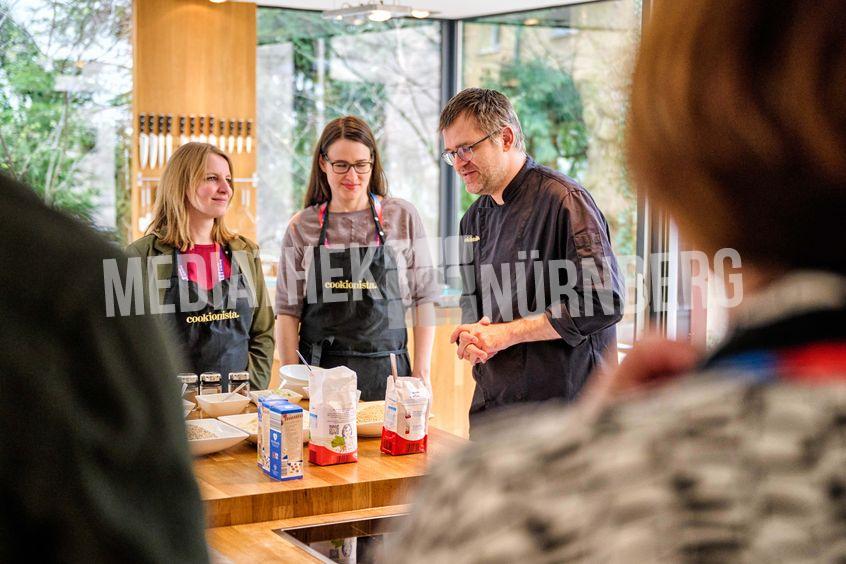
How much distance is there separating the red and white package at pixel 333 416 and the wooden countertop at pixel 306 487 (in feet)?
0.11

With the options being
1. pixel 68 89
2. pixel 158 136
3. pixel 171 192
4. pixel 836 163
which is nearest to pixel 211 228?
pixel 171 192

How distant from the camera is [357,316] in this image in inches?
151

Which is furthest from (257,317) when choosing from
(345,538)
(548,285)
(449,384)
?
(449,384)

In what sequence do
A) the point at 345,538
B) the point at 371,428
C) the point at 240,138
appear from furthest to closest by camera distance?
the point at 240,138, the point at 371,428, the point at 345,538

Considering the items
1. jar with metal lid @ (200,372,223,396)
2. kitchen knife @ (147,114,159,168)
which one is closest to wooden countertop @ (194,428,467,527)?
jar with metal lid @ (200,372,223,396)

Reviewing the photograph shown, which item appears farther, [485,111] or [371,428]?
[485,111]

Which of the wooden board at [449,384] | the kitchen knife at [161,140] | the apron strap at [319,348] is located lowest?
the wooden board at [449,384]

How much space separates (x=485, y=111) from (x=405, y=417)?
1.11 metres

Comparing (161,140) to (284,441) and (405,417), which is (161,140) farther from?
(284,441)

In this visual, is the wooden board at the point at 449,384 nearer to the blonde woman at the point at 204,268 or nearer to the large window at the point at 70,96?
the blonde woman at the point at 204,268

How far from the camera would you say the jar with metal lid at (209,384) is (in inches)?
128

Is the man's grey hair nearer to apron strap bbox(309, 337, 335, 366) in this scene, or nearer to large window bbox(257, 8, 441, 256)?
apron strap bbox(309, 337, 335, 366)

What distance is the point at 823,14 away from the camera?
1.59 ft

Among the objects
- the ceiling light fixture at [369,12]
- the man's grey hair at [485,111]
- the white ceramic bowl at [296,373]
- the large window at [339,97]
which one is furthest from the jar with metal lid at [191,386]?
the large window at [339,97]
